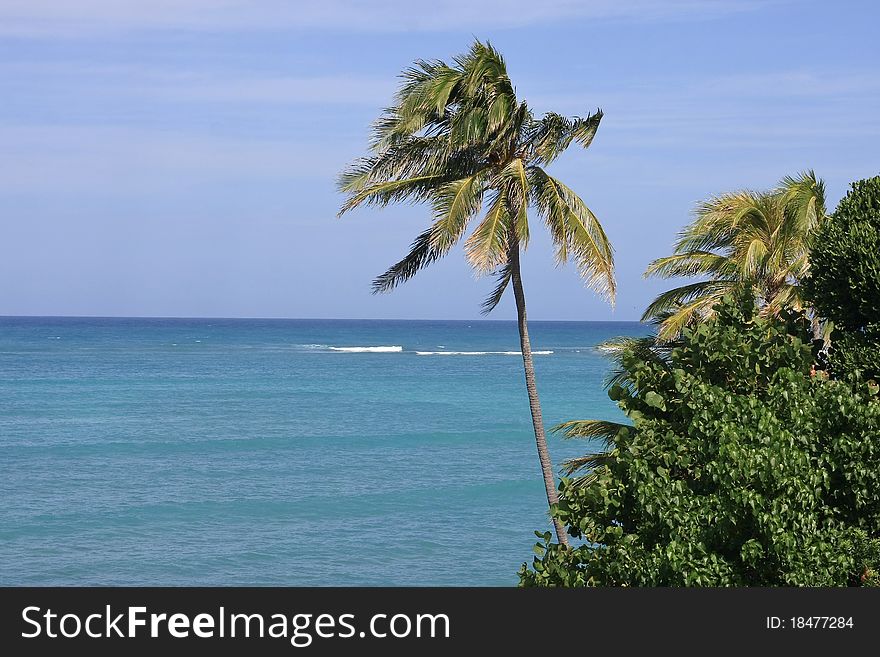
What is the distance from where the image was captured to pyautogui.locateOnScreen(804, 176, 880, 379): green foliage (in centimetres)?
925

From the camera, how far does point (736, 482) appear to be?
26.4ft

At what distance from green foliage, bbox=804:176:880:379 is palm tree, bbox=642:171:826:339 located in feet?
18.4

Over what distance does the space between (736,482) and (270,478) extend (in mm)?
30021

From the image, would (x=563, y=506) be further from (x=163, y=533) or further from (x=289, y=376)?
(x=289, y=376)

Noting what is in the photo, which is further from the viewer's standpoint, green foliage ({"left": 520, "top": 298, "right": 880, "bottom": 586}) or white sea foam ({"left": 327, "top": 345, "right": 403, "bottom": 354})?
white sea foam ({"left": 327, "top": 345, "right": 403, "bottom": 354})

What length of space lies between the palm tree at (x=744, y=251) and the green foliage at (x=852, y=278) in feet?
18.4

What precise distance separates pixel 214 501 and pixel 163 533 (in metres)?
4.50

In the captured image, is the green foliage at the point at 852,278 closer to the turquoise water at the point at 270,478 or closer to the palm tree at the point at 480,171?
the palm tree at the point at 480,171

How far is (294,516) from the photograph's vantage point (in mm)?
31078

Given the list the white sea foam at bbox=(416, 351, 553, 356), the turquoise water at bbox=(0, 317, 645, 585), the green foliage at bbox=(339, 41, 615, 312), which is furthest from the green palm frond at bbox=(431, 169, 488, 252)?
the white sea foam at bbox=(416, 351, 553, 356)

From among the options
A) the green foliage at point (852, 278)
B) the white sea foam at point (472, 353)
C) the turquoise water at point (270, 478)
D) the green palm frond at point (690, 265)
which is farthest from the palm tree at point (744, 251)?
the white sea foam at point (472, 353)

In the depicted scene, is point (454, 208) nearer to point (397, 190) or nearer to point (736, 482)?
point (397, 190)

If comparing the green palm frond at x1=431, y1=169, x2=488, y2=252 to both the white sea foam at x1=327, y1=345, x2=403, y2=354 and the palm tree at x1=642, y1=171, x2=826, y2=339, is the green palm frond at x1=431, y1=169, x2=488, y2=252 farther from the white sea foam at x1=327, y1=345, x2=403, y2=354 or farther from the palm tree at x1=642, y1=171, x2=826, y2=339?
the white sea foam at x1=327, y1=345, x2=403, y2=354

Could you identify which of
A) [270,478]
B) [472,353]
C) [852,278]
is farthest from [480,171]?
[472,353]
